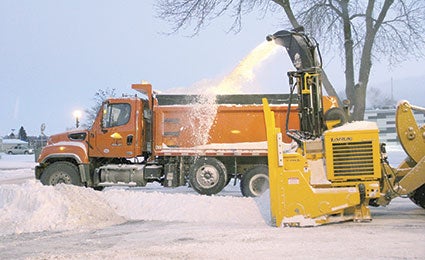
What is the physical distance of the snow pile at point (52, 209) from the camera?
8.76 meters

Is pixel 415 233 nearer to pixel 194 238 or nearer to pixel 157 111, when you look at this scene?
pixel 194 238

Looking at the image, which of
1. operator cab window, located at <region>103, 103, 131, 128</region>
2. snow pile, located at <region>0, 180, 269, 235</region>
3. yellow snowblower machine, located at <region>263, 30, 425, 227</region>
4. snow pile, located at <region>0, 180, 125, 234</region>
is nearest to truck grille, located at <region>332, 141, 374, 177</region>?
yellow snowblower machine, located at <region>263, 30, 425, 227</region>

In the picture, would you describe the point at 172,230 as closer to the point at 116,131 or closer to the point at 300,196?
the point at 300,196

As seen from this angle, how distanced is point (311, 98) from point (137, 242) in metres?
4.11

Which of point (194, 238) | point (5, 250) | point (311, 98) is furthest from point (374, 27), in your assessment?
point (5, 250)

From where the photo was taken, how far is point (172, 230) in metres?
8.24

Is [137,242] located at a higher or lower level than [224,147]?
lower

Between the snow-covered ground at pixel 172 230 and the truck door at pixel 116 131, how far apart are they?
9.59 ft

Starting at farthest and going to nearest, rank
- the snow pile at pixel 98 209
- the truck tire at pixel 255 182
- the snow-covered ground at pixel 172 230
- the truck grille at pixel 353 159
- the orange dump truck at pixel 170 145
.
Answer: the orange dump truck at pixel 170 145
the truck tire at pixel 255 182
the snow pile at pixel 98 209
the truck grille at pixel 353 159
the snow-covered ground at pixel 172 230

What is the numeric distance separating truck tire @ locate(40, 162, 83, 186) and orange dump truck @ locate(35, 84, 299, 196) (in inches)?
1.0

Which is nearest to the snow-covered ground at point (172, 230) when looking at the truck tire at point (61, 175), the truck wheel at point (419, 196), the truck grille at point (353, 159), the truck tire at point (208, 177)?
the truck wheel at point (419, 196)

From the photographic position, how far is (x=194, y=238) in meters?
7.42

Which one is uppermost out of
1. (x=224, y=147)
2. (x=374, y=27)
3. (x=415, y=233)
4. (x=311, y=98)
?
(x=374, y=27)

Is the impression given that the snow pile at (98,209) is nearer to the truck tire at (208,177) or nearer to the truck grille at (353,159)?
the truck grille at (353,159)
